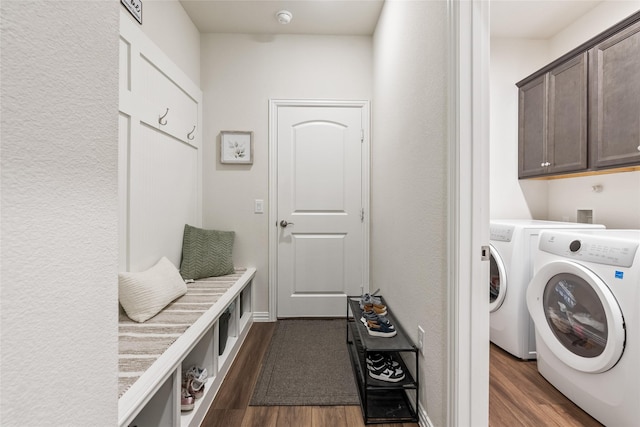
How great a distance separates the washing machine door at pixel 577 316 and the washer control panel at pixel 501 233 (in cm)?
39

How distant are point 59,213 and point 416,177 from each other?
1.47 m

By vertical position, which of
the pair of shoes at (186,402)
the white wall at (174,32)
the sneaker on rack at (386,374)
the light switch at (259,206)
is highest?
the white wall at (174,32)

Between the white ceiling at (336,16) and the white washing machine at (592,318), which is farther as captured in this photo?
the white ceiling at (336,16)

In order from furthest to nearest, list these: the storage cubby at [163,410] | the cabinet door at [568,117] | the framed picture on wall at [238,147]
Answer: the framed picture on wall at [238,147] < the cabinet door at [568,117] < the storage cubby at [163,410]

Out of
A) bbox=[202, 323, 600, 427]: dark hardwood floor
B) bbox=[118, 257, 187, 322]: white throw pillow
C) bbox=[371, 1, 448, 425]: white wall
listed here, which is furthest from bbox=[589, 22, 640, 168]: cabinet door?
bbox=[118, 257, 187, 322]: white throw pillow

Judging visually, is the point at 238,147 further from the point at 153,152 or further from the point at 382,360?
the point at 382,360

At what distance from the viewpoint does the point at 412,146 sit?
1672 millimetres

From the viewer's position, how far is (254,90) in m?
2.79

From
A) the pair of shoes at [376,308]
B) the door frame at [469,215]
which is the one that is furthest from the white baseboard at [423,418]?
the pair of shoes at [376,308]

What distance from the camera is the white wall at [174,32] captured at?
1.91 m

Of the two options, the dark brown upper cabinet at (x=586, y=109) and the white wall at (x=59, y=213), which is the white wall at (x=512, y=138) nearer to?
the dark brown upper cabinet at (x=586, y=109)

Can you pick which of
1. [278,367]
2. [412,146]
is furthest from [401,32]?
[278,367]

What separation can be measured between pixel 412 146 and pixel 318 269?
1.57 metres

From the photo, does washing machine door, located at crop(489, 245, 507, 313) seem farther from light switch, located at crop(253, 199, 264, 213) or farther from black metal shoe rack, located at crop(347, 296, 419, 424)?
light switch, located at crop(253, 199, 264, 213)
